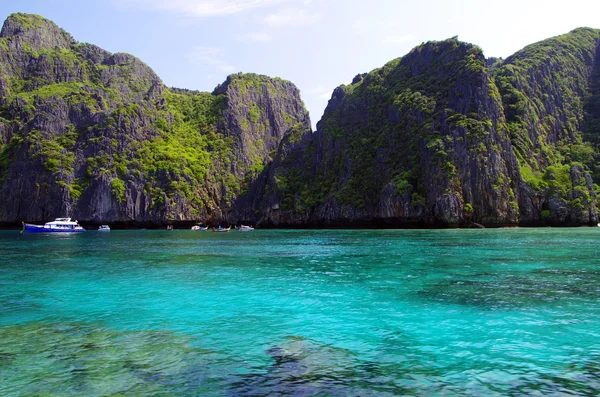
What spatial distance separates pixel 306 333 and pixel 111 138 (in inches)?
5681

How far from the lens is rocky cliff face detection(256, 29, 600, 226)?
98250mm

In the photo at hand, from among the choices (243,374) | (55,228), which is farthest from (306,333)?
(55,228)

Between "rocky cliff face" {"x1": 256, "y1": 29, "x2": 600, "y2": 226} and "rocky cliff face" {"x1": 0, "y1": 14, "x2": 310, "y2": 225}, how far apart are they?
29.6 meters

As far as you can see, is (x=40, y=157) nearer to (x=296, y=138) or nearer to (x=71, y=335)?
(x=296, y=138)

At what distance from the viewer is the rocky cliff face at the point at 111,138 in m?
131

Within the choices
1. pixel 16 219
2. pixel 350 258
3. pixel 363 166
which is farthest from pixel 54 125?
pixel 350 258

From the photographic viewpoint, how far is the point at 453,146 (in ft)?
340

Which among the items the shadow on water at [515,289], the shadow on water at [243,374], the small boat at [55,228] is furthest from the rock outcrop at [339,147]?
the shadow on water at [243,374]

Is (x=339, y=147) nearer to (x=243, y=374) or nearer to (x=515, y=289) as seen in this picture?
(x=515, y=289)

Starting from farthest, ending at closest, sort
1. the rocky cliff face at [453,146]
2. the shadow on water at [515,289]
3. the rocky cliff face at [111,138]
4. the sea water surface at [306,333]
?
the rocky cliff face at [111,138] → the rocky cliff face at [453,146] → the shadow on water at [515,289] → the sea water surface at [306,333]

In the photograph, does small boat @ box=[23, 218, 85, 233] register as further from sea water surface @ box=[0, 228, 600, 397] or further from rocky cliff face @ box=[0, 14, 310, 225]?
sea water surface @ box=[0, 228, 600, 397]

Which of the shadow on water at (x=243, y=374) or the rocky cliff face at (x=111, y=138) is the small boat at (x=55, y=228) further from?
the shadow on water at (x=243, y=374)

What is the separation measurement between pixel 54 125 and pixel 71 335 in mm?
150180

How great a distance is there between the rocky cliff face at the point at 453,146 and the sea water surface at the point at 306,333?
75066 mm
